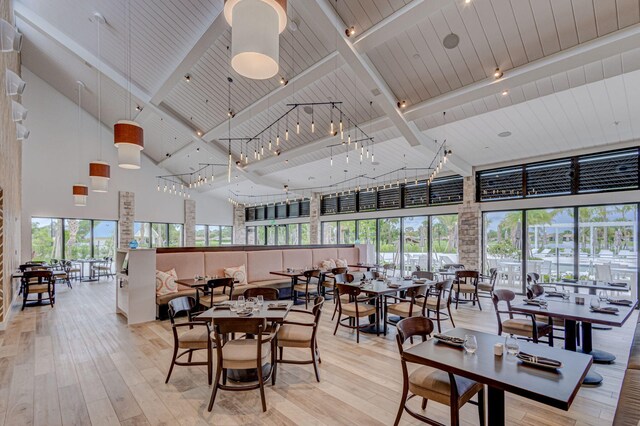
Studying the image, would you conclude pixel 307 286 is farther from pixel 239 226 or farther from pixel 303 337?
pixel 239 226

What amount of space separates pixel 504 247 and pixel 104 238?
14.5 metres

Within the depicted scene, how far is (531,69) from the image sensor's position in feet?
15.6

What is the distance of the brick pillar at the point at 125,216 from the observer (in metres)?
13.0

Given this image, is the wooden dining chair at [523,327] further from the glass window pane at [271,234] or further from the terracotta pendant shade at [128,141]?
the glass window pane at [271,234]

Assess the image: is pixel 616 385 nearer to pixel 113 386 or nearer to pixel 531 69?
pixel 531 69

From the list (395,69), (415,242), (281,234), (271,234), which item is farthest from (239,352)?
(271,234)

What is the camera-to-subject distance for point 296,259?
896 centimetres

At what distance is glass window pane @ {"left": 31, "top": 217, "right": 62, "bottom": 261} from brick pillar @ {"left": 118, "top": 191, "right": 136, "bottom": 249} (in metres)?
1.95

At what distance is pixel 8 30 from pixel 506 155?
31.6 ft

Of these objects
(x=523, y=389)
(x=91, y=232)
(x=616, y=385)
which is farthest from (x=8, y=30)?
(x=91, y=232)

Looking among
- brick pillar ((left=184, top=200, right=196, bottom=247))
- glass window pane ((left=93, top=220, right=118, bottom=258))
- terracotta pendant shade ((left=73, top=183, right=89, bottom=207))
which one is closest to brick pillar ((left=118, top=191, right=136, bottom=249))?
glass window pane ((left=93, top=220, right=118, bottom=258))

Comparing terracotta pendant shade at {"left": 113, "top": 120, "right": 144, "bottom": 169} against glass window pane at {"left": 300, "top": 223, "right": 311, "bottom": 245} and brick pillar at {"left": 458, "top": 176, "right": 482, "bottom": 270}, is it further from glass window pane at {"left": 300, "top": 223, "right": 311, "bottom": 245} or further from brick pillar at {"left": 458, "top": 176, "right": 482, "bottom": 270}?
glass window pane at {"left": 300, "top": 223, "right": 311, "bottom": 245}

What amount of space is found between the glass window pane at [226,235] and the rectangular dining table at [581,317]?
1535 centimetres

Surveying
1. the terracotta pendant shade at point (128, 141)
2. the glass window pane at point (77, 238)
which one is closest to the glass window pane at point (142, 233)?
the glass window pane at point (77, 238)
